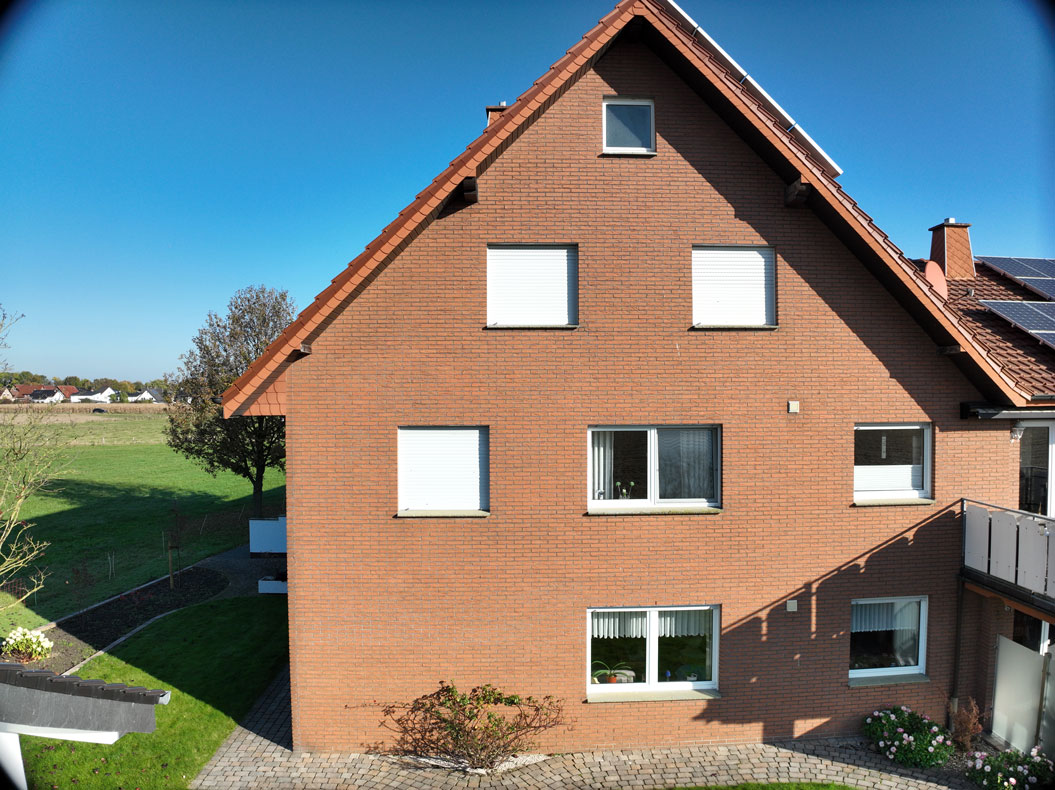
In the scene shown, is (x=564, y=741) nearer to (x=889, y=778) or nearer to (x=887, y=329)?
(x=889, y=778)

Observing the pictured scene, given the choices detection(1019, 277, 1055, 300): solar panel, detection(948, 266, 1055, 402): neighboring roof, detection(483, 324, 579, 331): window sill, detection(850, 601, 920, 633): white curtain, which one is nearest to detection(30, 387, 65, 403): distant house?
detection(483, 324, 579, 331): window sill

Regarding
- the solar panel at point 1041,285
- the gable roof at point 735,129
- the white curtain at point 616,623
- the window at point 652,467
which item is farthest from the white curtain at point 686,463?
the solar panel at point 1041,285

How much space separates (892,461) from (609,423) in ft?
15.2

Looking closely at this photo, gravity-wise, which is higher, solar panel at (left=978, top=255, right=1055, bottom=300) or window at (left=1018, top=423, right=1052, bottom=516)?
solar panel at (left=978, top=255, right=1055, bottom=300)

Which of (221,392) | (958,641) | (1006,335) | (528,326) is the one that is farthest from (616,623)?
(221,392)

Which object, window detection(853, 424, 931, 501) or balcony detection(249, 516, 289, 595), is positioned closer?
window detection(853, 424, 931, 501)

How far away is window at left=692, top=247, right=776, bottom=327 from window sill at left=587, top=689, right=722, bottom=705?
224 inches

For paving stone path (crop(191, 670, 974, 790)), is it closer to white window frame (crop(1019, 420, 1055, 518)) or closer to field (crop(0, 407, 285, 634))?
white window frame (crop(1019, 420, 1055, 518))

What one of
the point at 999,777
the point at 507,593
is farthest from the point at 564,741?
the point at 999,777

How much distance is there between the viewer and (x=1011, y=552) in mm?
7672

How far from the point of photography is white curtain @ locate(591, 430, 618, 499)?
833 centimetres

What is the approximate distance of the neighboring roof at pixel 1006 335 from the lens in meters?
8.39

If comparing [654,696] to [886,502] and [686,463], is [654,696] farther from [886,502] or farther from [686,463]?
[886,502]

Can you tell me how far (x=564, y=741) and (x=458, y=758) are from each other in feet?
5.22
